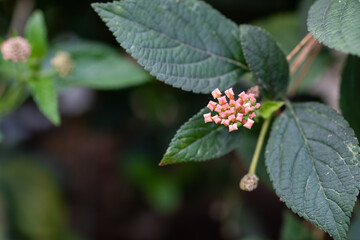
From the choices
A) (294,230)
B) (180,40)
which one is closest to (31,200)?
(294,230)

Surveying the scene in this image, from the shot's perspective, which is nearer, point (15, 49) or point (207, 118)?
point (207, 118)

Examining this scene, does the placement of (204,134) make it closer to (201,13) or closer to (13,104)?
(201,13)

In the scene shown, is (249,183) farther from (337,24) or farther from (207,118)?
(337,24)

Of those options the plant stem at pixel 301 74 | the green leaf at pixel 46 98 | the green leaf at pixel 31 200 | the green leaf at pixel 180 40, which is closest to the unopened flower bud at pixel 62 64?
the green leaf at pixel 46 98

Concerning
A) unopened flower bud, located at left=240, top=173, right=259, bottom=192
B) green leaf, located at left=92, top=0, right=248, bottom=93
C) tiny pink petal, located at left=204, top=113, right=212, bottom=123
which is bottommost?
unopened flower bud, located at left=240, top=173, right=259, bottom=192

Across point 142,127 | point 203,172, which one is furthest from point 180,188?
point 142,127

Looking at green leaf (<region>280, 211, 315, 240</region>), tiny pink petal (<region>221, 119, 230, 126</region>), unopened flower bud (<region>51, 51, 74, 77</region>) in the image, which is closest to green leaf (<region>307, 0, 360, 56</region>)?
tiny pink petal (<region>221, 119, 230, 126</region>)

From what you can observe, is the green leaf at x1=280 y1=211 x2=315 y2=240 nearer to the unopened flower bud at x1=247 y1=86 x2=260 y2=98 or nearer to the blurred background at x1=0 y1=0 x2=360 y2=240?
the blurred background at x1=0 y1=0 x2=360 y2=240
